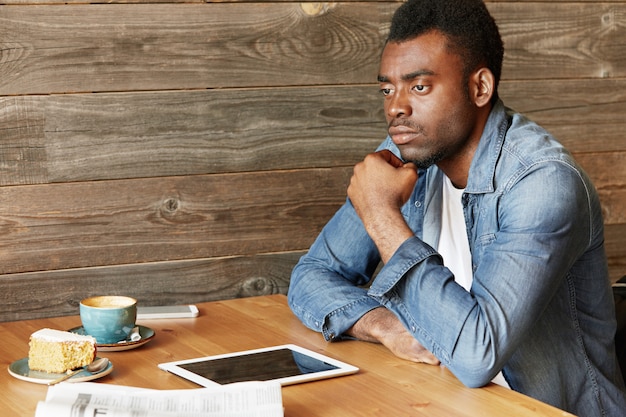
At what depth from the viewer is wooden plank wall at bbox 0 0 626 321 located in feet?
6.01

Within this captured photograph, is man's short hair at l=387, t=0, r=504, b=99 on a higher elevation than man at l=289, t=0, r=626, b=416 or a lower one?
higher

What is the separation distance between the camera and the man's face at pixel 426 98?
5.14ft

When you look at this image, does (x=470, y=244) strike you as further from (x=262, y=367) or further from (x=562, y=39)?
(x=562, y=39)

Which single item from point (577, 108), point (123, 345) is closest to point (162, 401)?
point (123, 345)

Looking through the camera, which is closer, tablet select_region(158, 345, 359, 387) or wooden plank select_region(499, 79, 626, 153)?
tablet select_region(158, 345, 359, 387)

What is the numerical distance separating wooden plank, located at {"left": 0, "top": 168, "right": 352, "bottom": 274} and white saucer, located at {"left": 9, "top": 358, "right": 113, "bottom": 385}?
0.58m

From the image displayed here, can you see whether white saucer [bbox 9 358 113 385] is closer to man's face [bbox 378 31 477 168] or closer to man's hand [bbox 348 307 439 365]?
man's hand [bbox 348 307 439 365]

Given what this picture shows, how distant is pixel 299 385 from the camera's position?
1.27 metres

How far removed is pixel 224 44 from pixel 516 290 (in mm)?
944

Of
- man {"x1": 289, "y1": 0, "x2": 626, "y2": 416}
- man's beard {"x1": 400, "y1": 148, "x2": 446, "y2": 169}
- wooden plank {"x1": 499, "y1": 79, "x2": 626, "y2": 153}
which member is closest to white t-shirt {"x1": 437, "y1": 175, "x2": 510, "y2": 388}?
man {"x1": 289, "y1": 0, "x2": 626, "y2": 416}

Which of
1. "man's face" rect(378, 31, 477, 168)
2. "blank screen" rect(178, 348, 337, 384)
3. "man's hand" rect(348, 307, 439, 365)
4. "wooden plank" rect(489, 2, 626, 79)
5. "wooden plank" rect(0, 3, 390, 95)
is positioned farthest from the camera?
"wooden plank" rect(489, 2, 626, 79)

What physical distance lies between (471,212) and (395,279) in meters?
0.26

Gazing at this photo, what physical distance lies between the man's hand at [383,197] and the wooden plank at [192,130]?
1.44 ft

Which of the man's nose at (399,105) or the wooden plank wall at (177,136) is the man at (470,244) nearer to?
the man's nose at (399,105)
